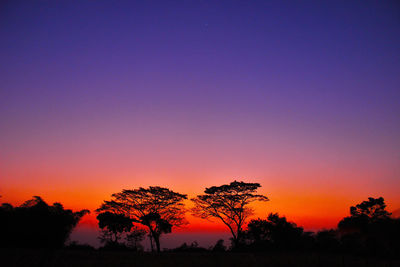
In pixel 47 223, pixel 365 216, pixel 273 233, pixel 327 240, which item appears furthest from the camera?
pixel 365 216

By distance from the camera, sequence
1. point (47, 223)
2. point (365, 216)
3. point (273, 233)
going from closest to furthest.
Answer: point (47, 223) < point (273, 233) < point (365, 216)

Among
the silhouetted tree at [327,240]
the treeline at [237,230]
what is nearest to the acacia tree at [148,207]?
the treeline at [237,230]

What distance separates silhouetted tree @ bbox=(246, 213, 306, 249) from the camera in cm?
4207

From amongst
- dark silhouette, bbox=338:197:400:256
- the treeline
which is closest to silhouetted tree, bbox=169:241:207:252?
the treeline

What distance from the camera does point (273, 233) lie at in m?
45.1

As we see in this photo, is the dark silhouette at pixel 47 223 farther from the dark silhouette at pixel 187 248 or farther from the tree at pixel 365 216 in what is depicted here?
the tree at pixel 365 216

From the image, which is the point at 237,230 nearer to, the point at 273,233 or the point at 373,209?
the point at 273,233

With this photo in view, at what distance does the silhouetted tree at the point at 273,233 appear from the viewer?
4207 cm

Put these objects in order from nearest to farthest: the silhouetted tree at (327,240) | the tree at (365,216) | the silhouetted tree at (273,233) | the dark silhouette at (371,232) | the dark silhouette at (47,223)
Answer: the dark silhouette at (47,223) → the dark silhouette at (371,232) → the silhouetted tree at (327,240) → the silhouetted tree at (273,233) → the tree at (365,216)

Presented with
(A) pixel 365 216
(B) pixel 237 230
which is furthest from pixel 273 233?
(A) pixel 365 216

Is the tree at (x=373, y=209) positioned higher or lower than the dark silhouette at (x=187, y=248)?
higher

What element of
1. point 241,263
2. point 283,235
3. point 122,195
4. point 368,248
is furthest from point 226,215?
point 241,263

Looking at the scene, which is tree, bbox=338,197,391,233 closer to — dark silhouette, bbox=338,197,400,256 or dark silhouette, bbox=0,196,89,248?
dark silhouette, bbox=338,197,400,256

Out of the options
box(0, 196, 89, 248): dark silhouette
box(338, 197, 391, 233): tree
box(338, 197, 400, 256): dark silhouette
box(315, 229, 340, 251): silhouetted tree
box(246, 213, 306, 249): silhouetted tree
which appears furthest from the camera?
box(338, 197, 391, 233): tree
